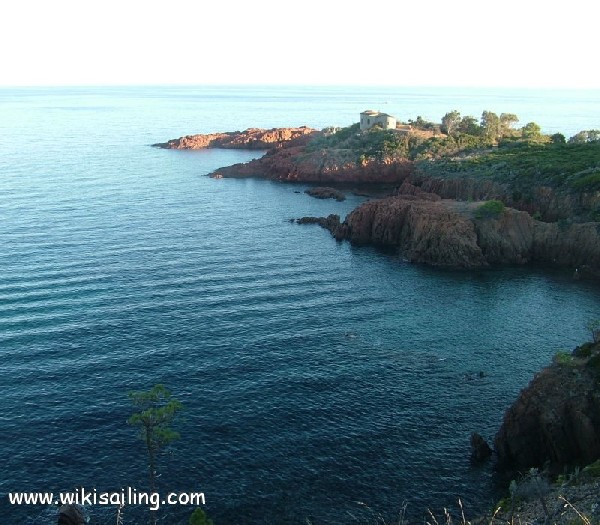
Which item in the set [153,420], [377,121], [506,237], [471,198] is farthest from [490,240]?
[377,121]

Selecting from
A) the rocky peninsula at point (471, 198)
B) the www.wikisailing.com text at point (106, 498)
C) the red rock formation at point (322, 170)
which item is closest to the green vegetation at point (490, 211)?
the rocky peninsula at point (471, 198)

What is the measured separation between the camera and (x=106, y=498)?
4084 cm

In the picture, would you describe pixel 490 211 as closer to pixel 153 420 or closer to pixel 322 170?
pixel 322 170

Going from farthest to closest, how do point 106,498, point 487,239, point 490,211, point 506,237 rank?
point 490,211 < point 506,237 < point 487,239 < point 106,498

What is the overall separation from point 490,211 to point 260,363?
5822 centimetres

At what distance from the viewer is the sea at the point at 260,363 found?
42.7m

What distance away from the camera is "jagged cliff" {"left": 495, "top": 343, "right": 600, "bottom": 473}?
41875mm

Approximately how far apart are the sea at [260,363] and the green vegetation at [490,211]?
13340 mm

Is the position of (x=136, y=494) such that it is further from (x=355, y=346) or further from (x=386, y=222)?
(x=386, y=222)

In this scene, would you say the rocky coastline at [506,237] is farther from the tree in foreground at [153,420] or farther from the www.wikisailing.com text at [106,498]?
the www.wikisailing.com text at [106,498]

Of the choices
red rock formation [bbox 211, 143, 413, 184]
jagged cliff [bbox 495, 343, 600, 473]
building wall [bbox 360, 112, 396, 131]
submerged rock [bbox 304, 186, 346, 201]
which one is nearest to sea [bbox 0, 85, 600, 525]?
jagged cliff [bbox 495, 343, 600, 473]

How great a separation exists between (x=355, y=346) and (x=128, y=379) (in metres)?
23.6

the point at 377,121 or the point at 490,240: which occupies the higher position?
the point at 377,121

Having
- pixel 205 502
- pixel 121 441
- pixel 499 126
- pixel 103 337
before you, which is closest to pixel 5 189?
pixel 103 337
